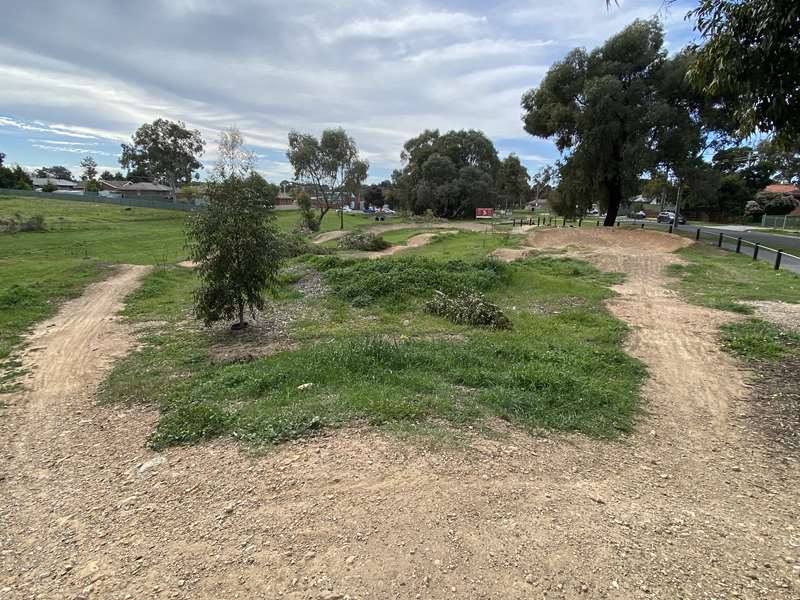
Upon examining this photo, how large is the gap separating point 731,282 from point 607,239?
40.2ft

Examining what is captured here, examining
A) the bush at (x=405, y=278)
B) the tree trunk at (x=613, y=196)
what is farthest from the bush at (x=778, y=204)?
the bush at (x=405, y=278)

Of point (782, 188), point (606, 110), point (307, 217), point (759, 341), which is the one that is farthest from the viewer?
point (782, 188)

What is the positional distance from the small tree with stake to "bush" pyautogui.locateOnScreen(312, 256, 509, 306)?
3318 millimetres

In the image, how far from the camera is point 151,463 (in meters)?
4.22

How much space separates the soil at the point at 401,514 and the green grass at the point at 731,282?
7609 millimetres

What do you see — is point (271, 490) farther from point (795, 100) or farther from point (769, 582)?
point (795, 100)

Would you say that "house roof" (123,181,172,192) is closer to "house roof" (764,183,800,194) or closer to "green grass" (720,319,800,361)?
"green grass" (720,319,800,361)

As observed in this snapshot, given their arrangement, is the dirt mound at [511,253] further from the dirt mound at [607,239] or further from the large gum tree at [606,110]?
the large gum tree at [606,110]

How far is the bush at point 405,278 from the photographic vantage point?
12.0 m

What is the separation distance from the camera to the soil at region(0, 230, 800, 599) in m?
2.75

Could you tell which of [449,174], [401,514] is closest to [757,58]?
[401,514]

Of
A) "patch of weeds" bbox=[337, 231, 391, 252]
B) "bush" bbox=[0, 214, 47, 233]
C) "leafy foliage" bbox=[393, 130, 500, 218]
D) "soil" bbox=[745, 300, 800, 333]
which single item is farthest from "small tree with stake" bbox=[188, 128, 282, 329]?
"leafy foliage" bbox=[393, 130, 500, 218]

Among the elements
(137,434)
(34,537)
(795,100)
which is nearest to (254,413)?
(137,434)

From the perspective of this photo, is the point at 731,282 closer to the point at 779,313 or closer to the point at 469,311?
the point at 779,313
